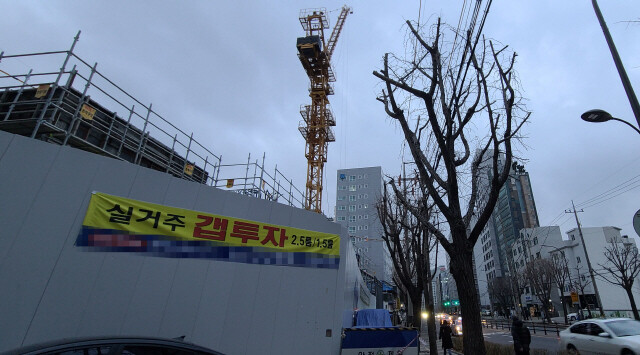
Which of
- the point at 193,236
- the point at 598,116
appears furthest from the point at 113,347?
the point at 598,116

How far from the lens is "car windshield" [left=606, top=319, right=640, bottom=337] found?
30.7 ft

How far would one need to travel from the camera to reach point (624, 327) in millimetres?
9695

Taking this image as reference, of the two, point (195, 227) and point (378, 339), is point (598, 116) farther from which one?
point (195, 227)

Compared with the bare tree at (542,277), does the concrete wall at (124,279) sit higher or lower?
lower

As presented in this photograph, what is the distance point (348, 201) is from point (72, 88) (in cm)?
7259

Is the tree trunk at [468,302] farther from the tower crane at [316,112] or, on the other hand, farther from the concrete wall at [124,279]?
the tower crane at [316,112]

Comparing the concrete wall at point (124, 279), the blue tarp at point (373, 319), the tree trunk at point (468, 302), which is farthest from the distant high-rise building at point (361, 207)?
the tree trunk at point (468, 302)

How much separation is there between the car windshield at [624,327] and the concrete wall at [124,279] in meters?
8.63

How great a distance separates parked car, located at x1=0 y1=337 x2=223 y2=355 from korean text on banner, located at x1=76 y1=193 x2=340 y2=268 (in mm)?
4128

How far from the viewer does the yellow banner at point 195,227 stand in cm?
638

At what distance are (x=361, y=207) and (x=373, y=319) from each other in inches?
2528

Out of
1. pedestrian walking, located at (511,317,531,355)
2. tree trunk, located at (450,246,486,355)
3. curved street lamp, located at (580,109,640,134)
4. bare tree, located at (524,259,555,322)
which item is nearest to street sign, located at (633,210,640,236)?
curved street lamp, located at (580,109,640,134)

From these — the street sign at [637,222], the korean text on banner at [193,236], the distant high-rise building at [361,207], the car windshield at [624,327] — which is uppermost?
the distant high-rise building at [361,207]

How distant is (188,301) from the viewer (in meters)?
6.88
